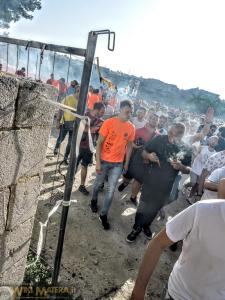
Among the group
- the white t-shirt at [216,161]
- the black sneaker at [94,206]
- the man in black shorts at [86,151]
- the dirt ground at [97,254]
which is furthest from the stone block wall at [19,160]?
the white t-shirt at [216,161]

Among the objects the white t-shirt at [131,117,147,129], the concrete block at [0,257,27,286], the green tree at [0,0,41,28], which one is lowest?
the concrete block at [0,257,27,286]

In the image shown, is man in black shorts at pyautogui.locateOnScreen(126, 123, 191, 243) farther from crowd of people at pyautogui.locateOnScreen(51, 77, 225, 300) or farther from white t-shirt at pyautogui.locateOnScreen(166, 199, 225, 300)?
white t-shirt at pyautogui.locateOnScreen(166, 199, 225, 300)

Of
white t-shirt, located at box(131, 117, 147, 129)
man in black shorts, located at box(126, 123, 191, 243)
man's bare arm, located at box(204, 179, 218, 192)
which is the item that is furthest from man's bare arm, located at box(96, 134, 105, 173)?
white t-shirt, located at box(131, 117, 147, 129)

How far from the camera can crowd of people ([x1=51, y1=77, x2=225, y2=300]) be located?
179 cm

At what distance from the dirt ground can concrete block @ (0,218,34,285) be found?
646 mm

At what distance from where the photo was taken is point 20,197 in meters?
2.20

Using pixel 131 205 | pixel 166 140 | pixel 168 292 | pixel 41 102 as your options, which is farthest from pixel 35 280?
pixel 131 205

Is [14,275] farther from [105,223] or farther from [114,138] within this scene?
[114,138]

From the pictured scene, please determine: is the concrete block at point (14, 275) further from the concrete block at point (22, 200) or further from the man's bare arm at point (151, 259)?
the man's bare arm at point (151, 259)

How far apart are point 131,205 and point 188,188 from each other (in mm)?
2634

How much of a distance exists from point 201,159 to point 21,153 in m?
5.34

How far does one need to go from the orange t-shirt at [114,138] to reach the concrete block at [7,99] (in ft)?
9.32

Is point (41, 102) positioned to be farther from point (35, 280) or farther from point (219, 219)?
point (35, 280)

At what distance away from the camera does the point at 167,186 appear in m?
4.60
